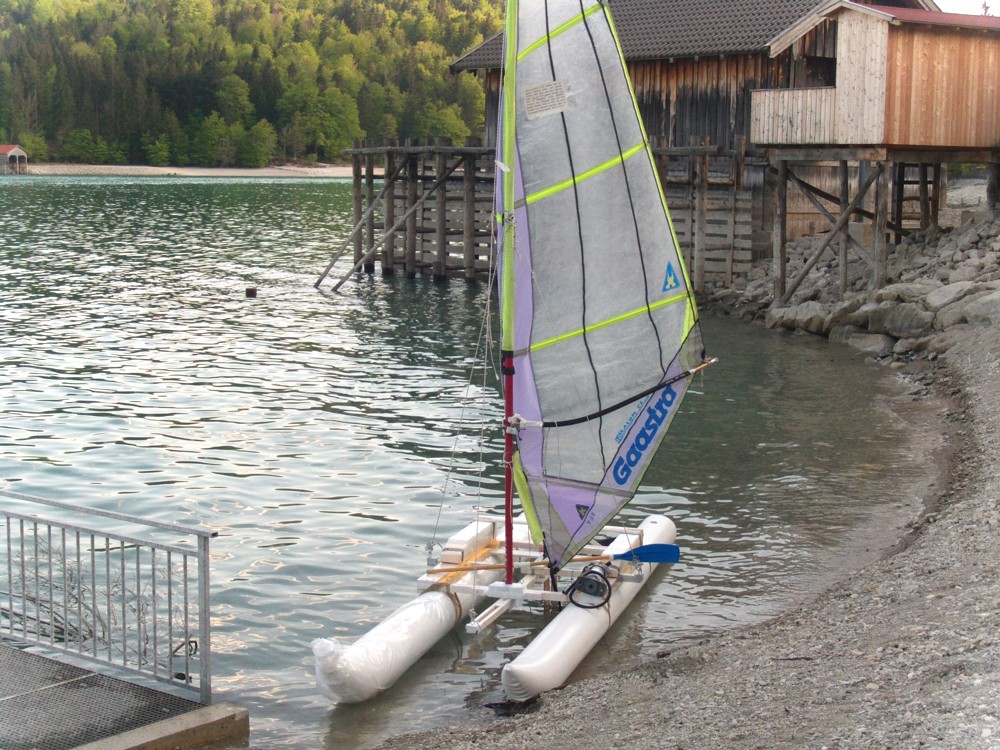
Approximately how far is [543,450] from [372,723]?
112 inches

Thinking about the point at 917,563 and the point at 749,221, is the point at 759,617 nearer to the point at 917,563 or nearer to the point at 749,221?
the point at 917,563

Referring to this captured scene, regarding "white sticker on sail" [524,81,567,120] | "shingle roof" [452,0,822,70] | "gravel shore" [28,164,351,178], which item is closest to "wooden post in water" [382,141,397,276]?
"shingle roof" [452,0,822,70]

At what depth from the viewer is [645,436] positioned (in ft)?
37.6

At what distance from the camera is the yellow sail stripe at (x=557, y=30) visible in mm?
10328

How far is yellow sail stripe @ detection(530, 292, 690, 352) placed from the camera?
10.9 metres

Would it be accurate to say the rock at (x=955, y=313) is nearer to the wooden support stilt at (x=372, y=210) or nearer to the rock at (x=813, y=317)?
the rock at (x=813, y=317)

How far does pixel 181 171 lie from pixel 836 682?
156139 millimetres

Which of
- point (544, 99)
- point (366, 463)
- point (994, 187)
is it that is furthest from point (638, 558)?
point (994, 187)

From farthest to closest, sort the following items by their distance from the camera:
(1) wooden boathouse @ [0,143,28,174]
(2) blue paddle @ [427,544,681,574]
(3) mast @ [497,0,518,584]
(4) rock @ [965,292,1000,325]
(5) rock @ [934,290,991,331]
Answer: (1) wooden boathouse @ [0,143,28,174] → (5) rock @ [934,290,991,331] → (4) rock @ [965,292,1000,325] → (2) blue paddle @ [427,544,681,574] → (3) mast @ [497,0,518,584]

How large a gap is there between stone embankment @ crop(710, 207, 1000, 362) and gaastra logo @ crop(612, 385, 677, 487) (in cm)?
1212

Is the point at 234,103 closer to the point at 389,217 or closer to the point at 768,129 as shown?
the point at 389,217

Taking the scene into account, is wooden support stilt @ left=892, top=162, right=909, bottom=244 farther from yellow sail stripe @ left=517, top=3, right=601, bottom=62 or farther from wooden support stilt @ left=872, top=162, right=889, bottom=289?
yellow sail stripe @ left=517, top=3, right=601, bottom=62

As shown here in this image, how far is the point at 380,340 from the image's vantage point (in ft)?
89.8

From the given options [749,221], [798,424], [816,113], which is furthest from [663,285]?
[749,221]
